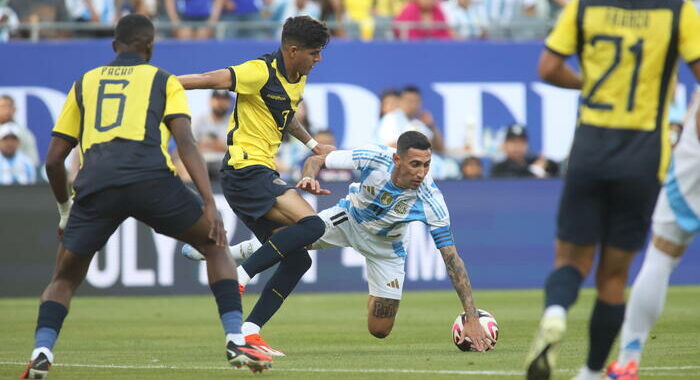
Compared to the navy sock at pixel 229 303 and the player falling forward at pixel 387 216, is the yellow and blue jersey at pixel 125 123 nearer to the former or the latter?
the navy sock at pixel 229 303

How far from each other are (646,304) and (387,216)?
389 cm

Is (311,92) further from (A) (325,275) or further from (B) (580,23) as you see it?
(B) (580,23)

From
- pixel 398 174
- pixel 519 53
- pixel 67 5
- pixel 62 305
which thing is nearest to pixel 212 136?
pixel 67 5

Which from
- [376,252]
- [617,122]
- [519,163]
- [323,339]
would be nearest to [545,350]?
[617,122]

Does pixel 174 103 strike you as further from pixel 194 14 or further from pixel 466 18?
pixel 466 18

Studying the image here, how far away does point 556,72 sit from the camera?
6828mm

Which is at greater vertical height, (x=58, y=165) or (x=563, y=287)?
(x=58, y=165)

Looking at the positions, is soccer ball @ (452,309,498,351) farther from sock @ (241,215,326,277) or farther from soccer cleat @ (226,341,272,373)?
soccer cleat @ (226,341,272,373)

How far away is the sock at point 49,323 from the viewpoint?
25.4 feet

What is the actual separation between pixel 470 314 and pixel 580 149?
3.28 meters

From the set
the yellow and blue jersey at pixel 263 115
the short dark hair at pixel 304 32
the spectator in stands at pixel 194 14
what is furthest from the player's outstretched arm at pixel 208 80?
the spectator in stands at pixel 194 14

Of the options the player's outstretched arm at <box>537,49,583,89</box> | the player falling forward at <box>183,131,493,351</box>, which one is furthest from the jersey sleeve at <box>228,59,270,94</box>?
the player's outstretched arm at <box>537,49,583,89</box>

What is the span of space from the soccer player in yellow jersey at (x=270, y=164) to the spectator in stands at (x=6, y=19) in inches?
389

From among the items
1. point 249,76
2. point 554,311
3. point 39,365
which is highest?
point 249,76
